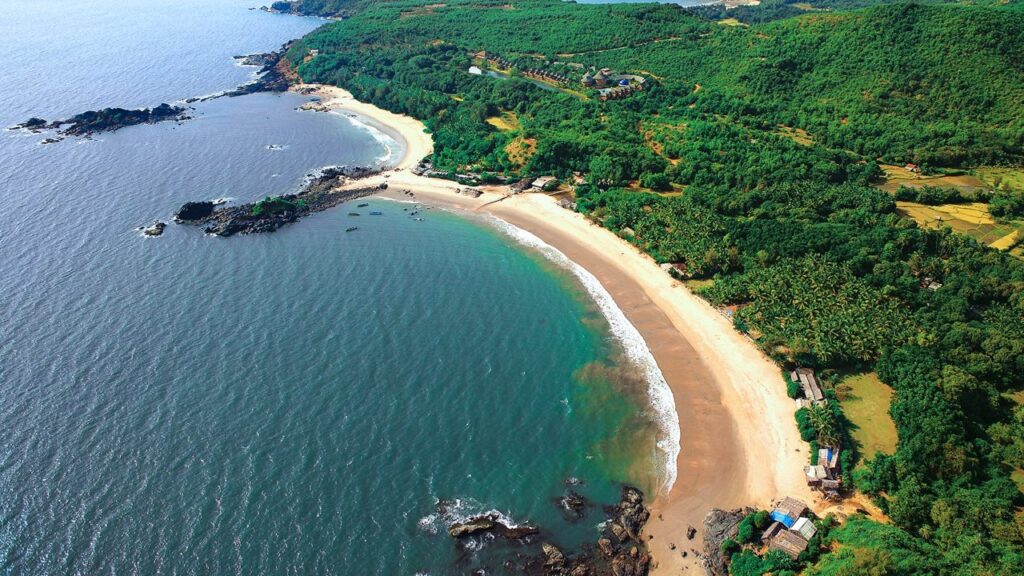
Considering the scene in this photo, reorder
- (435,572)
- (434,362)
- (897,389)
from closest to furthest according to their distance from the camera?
(435,572) < (897,389) < (434,362)

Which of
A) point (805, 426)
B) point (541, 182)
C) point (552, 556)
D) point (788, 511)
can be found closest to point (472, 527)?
point (552, 556)

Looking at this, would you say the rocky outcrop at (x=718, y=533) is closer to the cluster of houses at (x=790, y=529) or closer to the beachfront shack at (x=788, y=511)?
the beachfront shack at (x=788, y=511)

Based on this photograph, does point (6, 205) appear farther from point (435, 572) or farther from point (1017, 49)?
point (1017, 49)

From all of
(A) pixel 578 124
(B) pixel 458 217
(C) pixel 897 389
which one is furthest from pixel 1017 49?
(B) pixel 458 217

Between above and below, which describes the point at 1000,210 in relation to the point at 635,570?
above

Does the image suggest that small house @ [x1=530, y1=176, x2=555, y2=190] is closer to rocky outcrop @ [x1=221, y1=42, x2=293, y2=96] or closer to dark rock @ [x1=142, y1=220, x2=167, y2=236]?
dark rock @ [x1=142, y1=220, x2=167, y2=236]

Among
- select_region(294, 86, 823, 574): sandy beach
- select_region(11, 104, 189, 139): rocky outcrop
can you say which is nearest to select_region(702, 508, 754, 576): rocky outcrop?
select_region(294, 86, 823, 574): sandy beach
